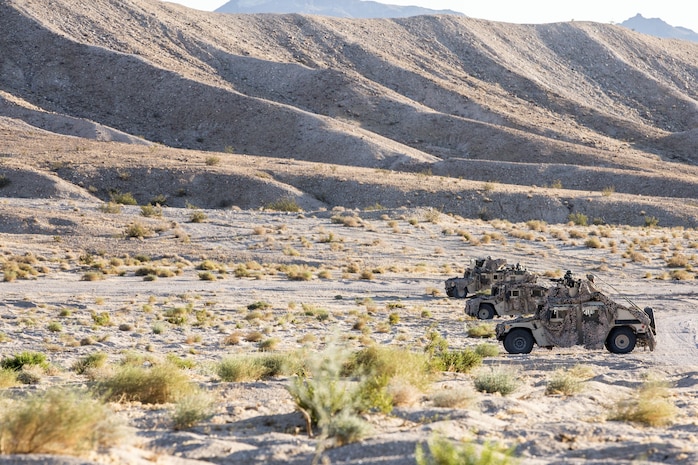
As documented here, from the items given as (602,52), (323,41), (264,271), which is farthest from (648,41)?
(264,271)

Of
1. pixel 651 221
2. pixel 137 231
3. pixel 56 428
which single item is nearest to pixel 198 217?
pixel 137 231

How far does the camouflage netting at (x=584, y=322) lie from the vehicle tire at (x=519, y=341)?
0.41 metres

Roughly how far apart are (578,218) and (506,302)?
35058 mm

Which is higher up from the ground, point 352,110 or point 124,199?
point 352,110

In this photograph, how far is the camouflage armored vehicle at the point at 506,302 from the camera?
23250 mm

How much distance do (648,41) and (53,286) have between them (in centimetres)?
12216

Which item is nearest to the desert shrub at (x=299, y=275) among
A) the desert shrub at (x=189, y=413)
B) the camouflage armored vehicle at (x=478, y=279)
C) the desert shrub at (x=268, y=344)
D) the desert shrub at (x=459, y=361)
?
the camouflage armored vehicle at (x=478, y=279)

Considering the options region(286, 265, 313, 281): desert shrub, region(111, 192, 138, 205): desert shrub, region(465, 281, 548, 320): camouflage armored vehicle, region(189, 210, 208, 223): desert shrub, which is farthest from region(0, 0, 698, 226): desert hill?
region(465, 281, 548, 320): camouflage armored vehicle

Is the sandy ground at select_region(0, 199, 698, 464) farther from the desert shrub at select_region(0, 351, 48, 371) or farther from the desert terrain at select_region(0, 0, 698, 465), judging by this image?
the desert shrub at select_region(0, 351, 48, 371)

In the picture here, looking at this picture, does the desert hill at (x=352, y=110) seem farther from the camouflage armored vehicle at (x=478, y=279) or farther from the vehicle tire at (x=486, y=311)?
the vehicle tire at (x=486, y=311)

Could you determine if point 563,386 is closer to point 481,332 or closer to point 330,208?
point 481,332

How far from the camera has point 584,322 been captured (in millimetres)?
17953

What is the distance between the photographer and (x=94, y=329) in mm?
21828

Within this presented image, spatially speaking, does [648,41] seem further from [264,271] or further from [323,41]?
[264,271]
